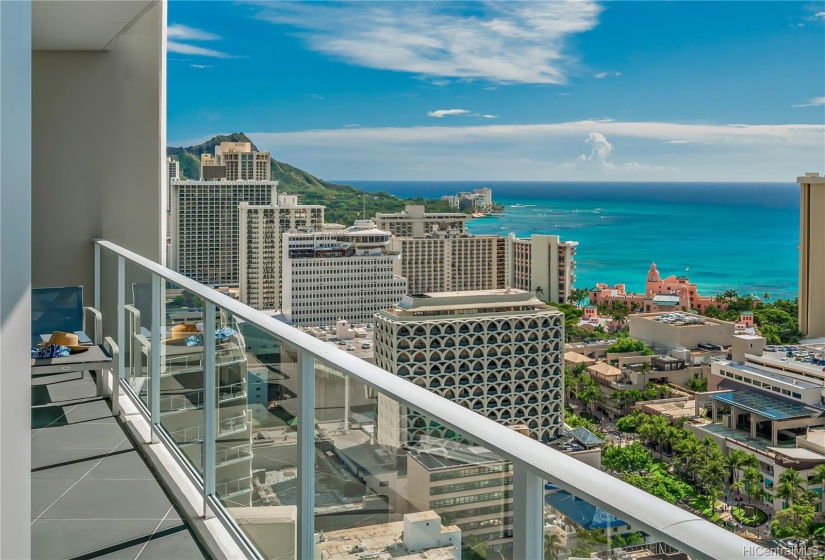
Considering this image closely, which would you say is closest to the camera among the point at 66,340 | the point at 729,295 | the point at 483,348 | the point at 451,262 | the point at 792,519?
the point at 66,340

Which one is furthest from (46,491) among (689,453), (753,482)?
(689,453)

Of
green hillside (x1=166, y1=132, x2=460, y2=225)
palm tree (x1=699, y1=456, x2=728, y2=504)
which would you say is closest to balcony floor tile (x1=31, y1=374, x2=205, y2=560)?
palm tree (x1=699, y1=456, x2=728, y2=504)

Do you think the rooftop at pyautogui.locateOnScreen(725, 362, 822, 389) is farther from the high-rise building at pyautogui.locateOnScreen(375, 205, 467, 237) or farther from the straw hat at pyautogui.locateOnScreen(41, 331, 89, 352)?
the straw hat at pyautogui.locateOnScreen(41, 331, 89, 352)

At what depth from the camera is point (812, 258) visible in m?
23.9

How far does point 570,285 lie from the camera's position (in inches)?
1007

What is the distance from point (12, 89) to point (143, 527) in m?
1.19

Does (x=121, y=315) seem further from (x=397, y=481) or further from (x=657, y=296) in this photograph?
(x=657, y=296)

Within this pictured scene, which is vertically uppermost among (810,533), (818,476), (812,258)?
(812,258)

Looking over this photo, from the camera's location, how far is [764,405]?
1708 centimetres

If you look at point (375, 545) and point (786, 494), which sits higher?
point (375, 545)

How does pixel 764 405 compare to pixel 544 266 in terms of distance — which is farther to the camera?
pixel 544 266

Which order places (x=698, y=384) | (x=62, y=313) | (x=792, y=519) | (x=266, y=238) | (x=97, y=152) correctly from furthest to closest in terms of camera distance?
(x=266, y=238) → (x=698, y=384) → (x=792, y=519) → (x=97, y=152) → (x=62, y=313)

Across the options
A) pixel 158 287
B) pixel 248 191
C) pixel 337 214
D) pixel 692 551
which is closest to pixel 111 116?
pixel 158 287

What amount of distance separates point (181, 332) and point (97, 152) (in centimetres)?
214
